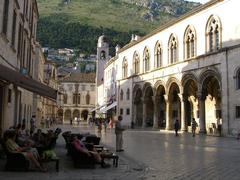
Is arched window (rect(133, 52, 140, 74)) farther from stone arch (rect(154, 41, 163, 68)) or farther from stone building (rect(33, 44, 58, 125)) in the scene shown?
stone building (rect(33, 44, 58, 125))

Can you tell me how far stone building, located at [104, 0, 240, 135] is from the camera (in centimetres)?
3175

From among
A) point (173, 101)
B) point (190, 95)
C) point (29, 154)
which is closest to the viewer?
point (29, 154)

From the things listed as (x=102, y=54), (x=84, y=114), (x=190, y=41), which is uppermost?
(x=102, y=54)

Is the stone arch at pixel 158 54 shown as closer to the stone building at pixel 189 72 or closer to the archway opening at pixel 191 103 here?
the stone building at pixel 189 72

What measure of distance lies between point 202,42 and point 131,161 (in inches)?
968

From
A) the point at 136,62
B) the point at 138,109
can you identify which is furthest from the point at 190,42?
the point at 138,109

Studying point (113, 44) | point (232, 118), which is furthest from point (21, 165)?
point (113, 44)

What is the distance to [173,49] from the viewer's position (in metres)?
42.5

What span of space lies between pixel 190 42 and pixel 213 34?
4.32 m

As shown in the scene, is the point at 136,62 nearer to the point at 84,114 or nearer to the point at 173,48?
the point at 173,48

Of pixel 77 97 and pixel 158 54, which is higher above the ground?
pixel 158 54

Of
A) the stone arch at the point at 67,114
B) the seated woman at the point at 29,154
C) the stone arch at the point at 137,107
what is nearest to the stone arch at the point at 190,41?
the stone arch at the point at 137,107

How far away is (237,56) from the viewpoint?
101ft

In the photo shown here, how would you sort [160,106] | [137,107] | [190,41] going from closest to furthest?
[190,41]
[160,106]
[137,107]
